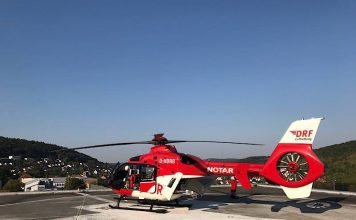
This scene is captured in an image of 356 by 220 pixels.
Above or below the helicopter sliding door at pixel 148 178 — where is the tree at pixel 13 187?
below

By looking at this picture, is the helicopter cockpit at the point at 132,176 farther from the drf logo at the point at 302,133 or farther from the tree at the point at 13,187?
the tree at the point at 13,187

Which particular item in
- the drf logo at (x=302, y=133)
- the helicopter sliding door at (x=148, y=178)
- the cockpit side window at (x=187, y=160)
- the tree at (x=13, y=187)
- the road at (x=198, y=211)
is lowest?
the tree at (x=13, y=187)

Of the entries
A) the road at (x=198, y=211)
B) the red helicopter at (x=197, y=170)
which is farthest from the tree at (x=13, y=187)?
the red helicopter at (x=197, y=170)

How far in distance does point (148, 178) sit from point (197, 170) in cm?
284

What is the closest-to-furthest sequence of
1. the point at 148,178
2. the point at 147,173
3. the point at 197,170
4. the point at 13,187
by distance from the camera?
the point at 197,170 < the point at 148,178 < the point at 147,173 < the point at 13,187

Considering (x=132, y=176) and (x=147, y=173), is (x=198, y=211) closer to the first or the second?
(x=147, y=173)

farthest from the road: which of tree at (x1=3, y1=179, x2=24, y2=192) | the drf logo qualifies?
tree at (x1=3, y1=179, x2=24, y2=192)

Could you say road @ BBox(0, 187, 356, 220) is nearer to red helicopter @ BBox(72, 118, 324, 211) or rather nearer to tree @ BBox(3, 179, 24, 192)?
red helicopter @ BBox(72, 118, 324, 211)

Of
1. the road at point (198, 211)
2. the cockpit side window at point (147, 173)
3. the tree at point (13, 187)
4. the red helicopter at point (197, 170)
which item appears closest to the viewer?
the red helicopter at point (197, 170)

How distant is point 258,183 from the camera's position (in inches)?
1674

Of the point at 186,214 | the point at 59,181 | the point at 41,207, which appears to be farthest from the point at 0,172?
the point at 186,214

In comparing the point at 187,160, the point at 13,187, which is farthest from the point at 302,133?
the point at 13,187

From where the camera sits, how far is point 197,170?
20703mm

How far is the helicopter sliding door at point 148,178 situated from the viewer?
2075cm
